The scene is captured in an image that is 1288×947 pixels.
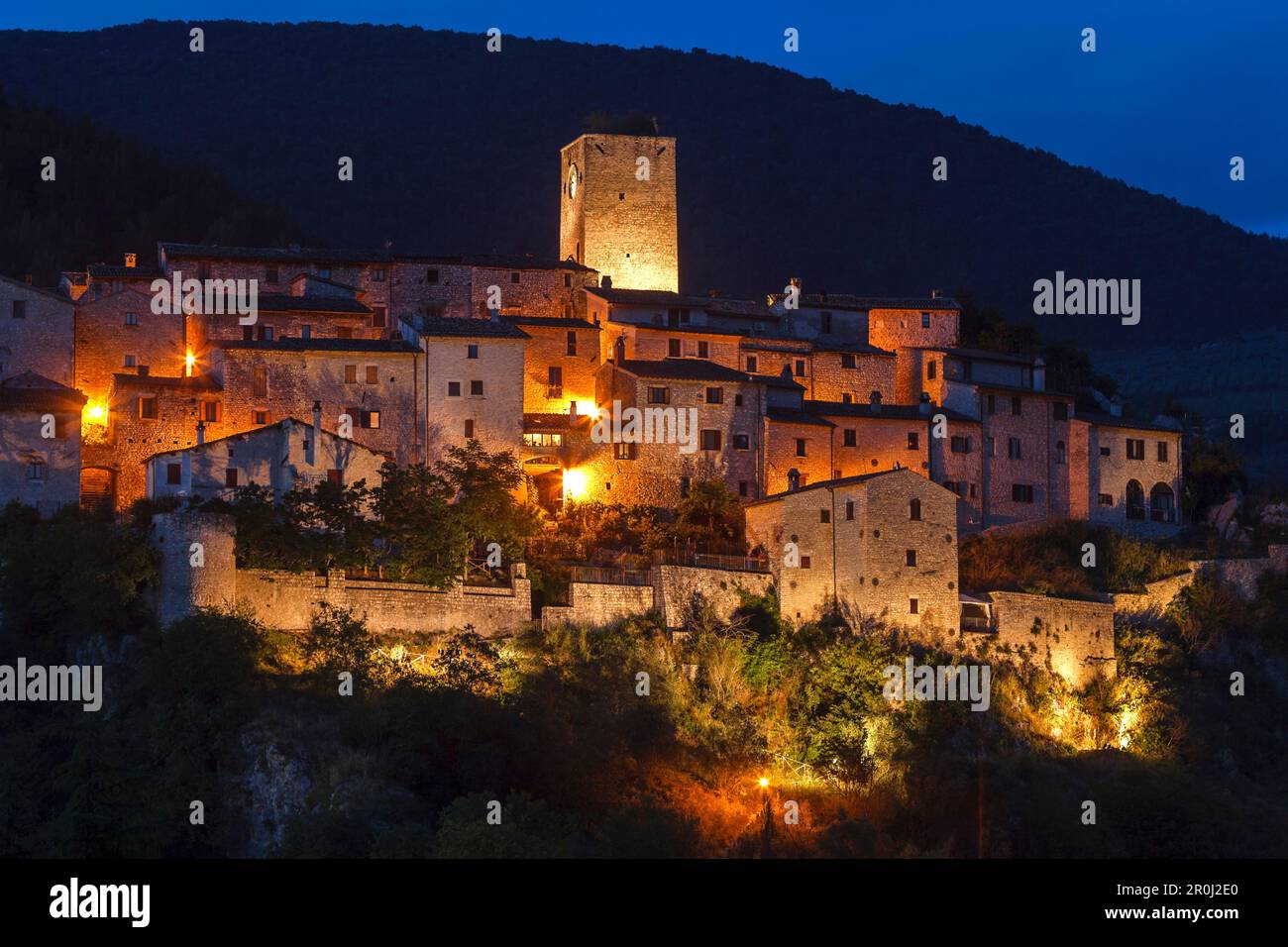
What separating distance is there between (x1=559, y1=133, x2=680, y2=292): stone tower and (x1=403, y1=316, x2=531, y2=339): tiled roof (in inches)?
537

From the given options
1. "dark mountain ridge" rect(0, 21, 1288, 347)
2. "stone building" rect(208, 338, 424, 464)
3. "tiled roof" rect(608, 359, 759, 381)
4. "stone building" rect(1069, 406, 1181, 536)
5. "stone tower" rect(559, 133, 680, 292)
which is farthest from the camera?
"dark mountain ridge" rect(0, 21, 1288, 347)

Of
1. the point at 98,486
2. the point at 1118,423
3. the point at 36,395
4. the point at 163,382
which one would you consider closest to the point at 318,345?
the point at 163,382

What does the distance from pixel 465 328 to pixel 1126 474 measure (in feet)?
74.0

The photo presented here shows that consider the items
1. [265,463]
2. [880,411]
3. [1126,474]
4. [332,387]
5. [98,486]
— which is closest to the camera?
[265,463]

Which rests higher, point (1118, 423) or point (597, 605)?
point (1118, 423)

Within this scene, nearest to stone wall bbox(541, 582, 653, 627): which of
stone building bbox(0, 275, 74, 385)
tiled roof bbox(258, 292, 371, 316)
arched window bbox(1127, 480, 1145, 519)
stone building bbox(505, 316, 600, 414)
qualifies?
stone building bbox(505, 316, 600, 414)

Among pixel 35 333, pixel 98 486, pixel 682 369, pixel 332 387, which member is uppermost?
pixel 35 333

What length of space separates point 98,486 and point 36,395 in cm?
312

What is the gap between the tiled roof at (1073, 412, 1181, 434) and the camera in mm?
62859

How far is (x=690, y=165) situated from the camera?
11412 cm

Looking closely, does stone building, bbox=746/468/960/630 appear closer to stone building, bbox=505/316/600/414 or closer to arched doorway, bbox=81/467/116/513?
stone building, bbox=505/316/600/414

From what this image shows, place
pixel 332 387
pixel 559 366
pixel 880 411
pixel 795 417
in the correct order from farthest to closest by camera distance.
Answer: pixel 559 366 → pixel 880 411 → pixel 795 417 → pixel 332 387

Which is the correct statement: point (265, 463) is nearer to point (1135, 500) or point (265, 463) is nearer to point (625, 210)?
point (625, 210)

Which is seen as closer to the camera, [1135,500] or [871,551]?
[871,551]
